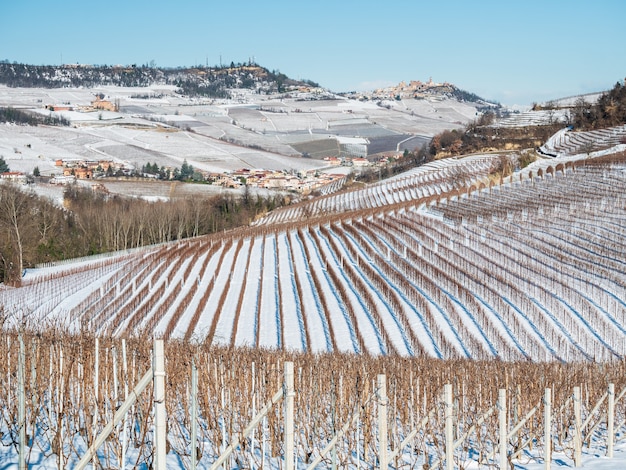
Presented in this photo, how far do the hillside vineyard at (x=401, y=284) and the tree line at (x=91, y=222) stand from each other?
3.95m

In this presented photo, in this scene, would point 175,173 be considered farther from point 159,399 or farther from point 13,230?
point 159,399

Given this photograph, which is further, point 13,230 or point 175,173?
point 175,173

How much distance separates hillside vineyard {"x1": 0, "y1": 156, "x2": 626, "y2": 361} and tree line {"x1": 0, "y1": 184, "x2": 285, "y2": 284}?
3.95 m

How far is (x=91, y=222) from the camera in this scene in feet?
174

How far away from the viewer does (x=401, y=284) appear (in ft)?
82.9

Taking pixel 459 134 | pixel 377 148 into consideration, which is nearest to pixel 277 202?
pixel 459 134

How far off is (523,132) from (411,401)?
7337 cm

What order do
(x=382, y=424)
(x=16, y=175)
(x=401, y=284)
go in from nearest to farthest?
(x=382, y=424) → (x=401, y=284) → (x=16, y=175)

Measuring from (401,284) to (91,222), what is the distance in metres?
32.6

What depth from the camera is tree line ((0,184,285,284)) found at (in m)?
39.6

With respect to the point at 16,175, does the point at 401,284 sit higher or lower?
higher

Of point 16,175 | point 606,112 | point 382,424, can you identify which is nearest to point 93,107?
point 16,175

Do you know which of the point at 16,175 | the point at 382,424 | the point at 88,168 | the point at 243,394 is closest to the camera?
the point at 382,424

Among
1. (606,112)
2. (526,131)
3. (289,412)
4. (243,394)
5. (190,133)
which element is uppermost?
(606,112)
